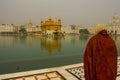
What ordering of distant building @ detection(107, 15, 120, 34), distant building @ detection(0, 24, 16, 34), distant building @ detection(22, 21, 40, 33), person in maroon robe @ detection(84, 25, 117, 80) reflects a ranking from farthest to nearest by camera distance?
distant building @ detection(107, 15, 120, 34)
distant building @ detection(22, 21, 40, 33)
distant building @ detection(0, 24, 16, 34)
person in maroon robe @ detection(84, 25, 117, 80)

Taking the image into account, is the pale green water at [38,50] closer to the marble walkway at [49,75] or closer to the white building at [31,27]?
the white building at [31,27]

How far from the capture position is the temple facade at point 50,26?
457 centimetres

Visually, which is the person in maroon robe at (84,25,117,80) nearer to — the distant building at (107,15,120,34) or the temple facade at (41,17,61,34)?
the temple facade at (41,17,61,34)

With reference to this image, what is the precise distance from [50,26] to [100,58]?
3.67 meters

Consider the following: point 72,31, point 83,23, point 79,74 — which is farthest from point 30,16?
point 79,74

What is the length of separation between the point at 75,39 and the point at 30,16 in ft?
7.85

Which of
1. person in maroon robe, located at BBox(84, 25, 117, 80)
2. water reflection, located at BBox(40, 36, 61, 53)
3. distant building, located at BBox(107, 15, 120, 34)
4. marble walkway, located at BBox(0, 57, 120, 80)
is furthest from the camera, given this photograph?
distant building, located at BBox(107, 15, 120, 34)

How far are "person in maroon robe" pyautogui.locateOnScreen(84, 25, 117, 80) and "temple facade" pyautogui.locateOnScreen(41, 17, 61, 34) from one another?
3.34 meters

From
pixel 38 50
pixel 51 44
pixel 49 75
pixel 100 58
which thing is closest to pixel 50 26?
pixel 51 44

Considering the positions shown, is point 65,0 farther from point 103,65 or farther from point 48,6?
point 103,65

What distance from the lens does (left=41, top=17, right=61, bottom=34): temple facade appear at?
15.0ft

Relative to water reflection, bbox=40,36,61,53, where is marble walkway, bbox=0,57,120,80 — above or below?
below

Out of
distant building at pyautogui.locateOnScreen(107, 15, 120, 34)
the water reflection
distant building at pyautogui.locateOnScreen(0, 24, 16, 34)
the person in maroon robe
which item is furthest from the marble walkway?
distant building at pyautogui.locateOnScreen(107, 15, 120, 34)

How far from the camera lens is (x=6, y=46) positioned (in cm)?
466
